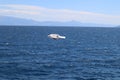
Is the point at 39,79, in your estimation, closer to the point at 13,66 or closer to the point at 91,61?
the point at 13,66

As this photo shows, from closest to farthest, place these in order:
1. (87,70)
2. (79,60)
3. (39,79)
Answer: (39,79)
(87,70)
(79,60)

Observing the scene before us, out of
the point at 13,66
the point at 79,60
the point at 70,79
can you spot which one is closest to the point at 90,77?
the point at 70,79

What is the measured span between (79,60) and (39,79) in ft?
68.7

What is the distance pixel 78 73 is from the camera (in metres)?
51.4

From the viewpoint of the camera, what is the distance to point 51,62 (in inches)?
2473

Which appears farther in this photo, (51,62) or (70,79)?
(51,62)

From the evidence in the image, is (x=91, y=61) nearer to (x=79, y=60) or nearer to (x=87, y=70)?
(x=79, y=60)

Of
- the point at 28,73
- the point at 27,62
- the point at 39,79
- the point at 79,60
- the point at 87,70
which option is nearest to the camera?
the point at 39,79

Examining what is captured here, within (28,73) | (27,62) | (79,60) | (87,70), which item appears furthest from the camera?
(79,60)

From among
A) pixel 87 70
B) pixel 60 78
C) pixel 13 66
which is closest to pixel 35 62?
pixel 13 66

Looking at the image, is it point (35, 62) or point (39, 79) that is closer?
point (39, 79)

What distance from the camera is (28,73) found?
5038 centimetres

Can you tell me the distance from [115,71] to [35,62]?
578 inches

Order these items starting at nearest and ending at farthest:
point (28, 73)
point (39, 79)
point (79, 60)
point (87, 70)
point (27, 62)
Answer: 1. point (39, 79)
2. point (28, 73)
3. point (87, 70)
4. point (27, 62)
5. point (79, 60)
